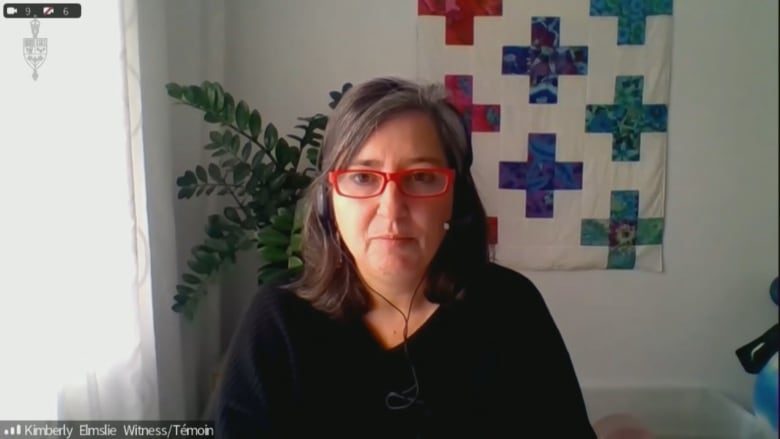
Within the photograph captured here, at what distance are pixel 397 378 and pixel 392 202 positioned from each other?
30 centimetres

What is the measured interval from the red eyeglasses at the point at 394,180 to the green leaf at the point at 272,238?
0.65 meters

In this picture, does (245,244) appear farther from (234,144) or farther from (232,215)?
(234,144)

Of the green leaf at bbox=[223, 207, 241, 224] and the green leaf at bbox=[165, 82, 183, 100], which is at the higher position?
the green leaf at bbox=[165, 82, 183, 100]

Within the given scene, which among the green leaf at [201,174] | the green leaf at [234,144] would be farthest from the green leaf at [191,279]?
the green leaf at [234,144]

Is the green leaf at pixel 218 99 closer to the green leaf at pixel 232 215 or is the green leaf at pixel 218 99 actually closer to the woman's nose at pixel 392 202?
the green leaf at pixel 232 215

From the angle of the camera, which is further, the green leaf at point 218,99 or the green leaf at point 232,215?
the green leaf at point 232,215

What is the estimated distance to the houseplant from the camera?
1.52 meters

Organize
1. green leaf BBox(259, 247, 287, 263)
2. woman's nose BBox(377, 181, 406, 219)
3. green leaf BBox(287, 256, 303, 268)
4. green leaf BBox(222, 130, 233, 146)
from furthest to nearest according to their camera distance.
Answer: green leaf BBox(222, 130, 233, 146)
green leaf BBox(259, 247, 287, 263)
green leaf BBox(287, 256, 303, 268)
woman's nose BBox(377, 181, 406, 219)

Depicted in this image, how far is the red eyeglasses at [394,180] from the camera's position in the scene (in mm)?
858

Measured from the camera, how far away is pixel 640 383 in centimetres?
201

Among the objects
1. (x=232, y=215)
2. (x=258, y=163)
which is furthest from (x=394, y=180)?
(x=232, y=215)

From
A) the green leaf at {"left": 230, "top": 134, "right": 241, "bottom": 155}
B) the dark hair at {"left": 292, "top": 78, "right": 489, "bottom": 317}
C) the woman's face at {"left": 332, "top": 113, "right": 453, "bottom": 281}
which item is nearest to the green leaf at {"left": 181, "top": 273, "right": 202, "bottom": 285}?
the green leaf at {"left": 230, "top": 134, "right": 241, "bottom": 155}

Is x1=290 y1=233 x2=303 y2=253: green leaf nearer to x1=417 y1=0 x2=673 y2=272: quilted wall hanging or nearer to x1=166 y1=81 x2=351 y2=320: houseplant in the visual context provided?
x1=166 y1=81 x2=351 y2=320: houseplant

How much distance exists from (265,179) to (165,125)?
32 cm
